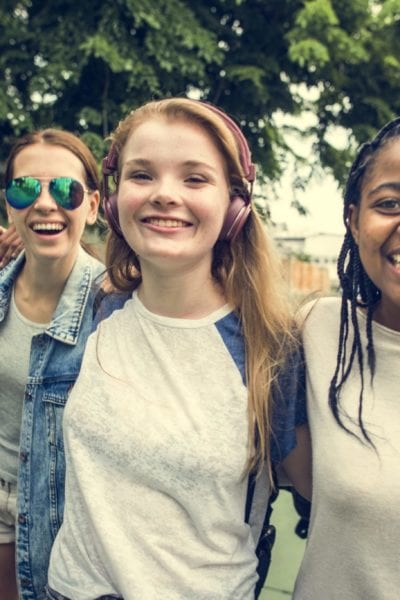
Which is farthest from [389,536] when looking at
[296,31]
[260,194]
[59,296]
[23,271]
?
[260,194]

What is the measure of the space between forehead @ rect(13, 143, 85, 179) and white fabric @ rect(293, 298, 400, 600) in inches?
40.6

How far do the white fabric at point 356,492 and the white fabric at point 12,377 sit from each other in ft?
2.89

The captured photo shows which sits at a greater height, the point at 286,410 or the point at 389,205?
the point at 389,205

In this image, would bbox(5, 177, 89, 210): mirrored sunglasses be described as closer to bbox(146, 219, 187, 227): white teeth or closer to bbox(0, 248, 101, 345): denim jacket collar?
bbox(0, 248, 101, 345): denim jacket collar

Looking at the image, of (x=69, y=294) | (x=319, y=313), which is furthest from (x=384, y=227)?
(x=69, y=294)

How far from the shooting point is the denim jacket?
6.09 ft

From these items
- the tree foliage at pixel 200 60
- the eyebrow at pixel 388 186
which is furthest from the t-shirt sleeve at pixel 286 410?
the tree foliage at pixel 200 60

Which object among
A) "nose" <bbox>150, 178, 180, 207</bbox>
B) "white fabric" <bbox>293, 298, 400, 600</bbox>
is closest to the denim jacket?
"nose" <bbox>150, 178, 180, 207</bbox>

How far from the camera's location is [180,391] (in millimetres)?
1562

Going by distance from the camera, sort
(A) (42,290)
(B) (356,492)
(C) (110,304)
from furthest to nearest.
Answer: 1. (A) (42,290)
2. (C) (110,304)
3. (B) (356,492)

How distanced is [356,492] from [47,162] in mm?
1350

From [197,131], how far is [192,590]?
42.0 inches

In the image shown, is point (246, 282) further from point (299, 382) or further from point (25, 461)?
point (25, 461)

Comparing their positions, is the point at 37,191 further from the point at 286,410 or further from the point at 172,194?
the point at 286,410
